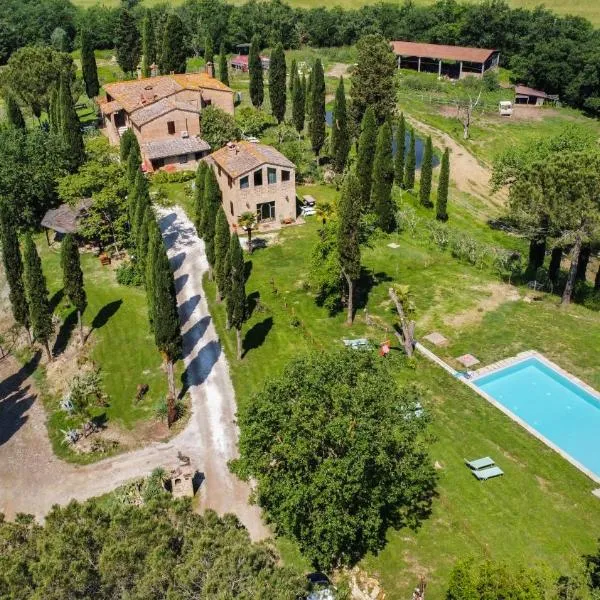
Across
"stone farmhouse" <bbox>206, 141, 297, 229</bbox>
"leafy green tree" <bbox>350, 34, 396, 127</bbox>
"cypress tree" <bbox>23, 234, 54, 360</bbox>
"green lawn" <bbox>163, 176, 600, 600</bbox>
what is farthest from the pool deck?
"leafy green tree" <bbox>350, 34, 396, 127</bbox>

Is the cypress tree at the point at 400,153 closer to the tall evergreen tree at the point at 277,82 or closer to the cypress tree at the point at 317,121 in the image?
the cypress tree at the point at 317,121

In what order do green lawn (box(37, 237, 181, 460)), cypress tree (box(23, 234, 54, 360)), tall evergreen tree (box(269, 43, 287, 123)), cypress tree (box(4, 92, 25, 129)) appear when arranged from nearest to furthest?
green lawn (box(37, 237, 181, 460))
cypress tree (box(23, 234, 54, 360))
cypress tree (box(4, 92, 25, 129))
tall evergreen tree (box(269, 43, 287, 123))

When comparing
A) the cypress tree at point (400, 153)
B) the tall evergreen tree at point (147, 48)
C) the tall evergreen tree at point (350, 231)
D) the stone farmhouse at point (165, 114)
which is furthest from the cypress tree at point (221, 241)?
the tall evergreen tree at point (147, 48)

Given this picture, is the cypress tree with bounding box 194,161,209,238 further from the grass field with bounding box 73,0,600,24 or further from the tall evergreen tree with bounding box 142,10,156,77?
the grass field with bounding box 73,0,600,24

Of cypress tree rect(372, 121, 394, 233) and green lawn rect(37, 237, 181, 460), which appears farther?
cypress tree rect(372, 121, 394, 233)

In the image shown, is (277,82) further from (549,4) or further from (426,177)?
(549,4)

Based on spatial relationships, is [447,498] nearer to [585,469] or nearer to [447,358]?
[585,469]
